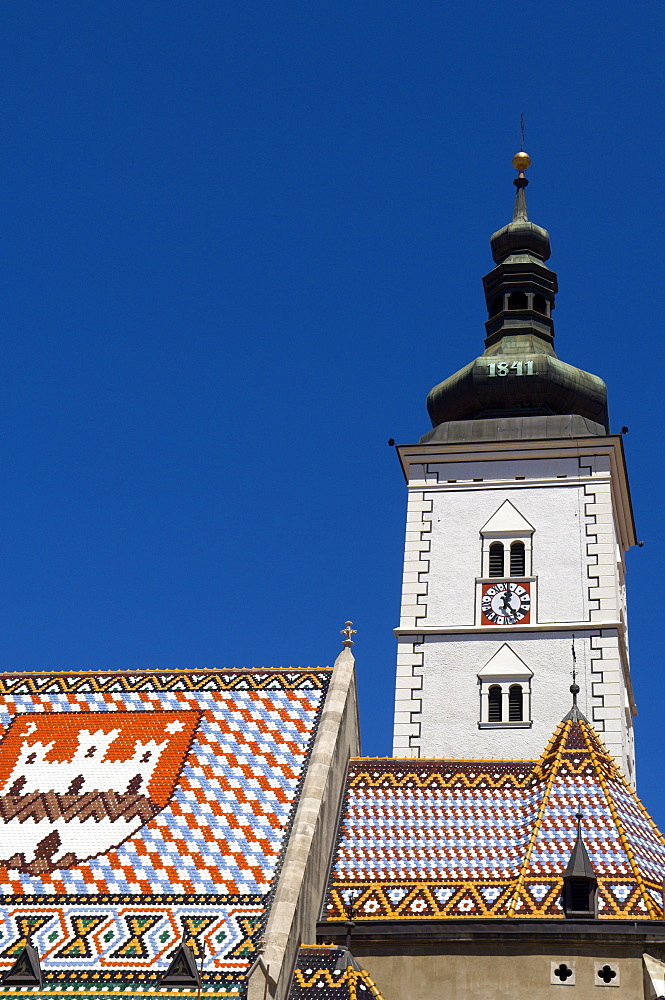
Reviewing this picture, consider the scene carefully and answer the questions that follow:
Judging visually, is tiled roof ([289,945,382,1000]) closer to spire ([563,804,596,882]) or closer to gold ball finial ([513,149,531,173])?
spire ([563,804,596,882])

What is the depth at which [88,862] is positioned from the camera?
71.8 ft

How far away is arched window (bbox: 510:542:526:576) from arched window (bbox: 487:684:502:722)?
8.95 ft

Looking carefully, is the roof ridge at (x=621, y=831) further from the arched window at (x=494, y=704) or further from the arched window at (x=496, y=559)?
the arched window at (x=496, y=559)

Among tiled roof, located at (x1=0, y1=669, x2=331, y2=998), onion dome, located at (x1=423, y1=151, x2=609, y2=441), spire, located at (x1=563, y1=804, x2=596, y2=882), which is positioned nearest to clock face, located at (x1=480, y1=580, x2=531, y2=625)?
onion dome, located at (x1=423, y1=151, x2=609, y2=441)

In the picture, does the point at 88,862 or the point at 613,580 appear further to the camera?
the point at 613,580

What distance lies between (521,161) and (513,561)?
42.1 ft

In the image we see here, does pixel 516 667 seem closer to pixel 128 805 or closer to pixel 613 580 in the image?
pixel 613 580

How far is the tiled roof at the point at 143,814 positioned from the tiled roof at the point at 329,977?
35.2 inches

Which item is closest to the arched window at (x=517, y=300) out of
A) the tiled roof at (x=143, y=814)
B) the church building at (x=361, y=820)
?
the church building at (x=361, y=820)

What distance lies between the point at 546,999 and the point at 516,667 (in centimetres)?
1083

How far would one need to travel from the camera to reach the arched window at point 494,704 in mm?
30797

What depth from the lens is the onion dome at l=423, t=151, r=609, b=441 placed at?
34.8 m

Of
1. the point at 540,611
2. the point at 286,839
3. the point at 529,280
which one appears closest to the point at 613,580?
the point at 540,611

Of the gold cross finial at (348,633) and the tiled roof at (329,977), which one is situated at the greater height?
the gold cross finial at (348,633)
